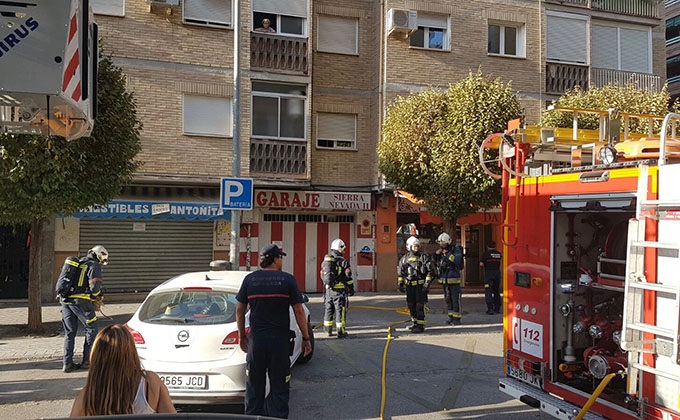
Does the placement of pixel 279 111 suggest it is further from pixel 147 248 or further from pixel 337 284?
pixel 337 284

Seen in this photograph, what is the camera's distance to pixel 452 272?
11586 mm

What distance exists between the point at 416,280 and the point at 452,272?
198cm

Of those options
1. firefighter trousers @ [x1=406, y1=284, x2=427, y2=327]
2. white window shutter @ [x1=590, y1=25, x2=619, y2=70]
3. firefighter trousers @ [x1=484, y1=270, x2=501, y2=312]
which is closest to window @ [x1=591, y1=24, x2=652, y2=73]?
white window shutter @ [x1=590, y1=25, x2=619, y2=70]

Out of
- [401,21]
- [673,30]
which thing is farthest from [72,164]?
[673,30]

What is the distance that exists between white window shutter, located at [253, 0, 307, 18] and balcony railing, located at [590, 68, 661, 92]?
1026cm

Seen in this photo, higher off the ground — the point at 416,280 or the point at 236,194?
the point at 236,194

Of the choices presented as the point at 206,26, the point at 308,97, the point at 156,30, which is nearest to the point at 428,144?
the point at 308,97

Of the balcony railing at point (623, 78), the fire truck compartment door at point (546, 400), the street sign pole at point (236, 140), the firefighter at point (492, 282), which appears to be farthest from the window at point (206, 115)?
the balcony railing at point (623, 78)

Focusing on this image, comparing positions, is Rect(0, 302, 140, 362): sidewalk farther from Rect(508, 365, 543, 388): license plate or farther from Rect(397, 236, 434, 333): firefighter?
Rect(508, 365, 543, 388): license plate

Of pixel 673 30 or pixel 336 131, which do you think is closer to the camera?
pixel 336 131

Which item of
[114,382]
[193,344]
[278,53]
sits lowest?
[193,344]

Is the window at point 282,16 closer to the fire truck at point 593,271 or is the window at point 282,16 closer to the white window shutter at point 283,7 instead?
the white window shutter at point 283,7

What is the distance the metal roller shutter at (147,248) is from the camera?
14.1 meters

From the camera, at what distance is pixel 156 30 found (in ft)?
46.7
